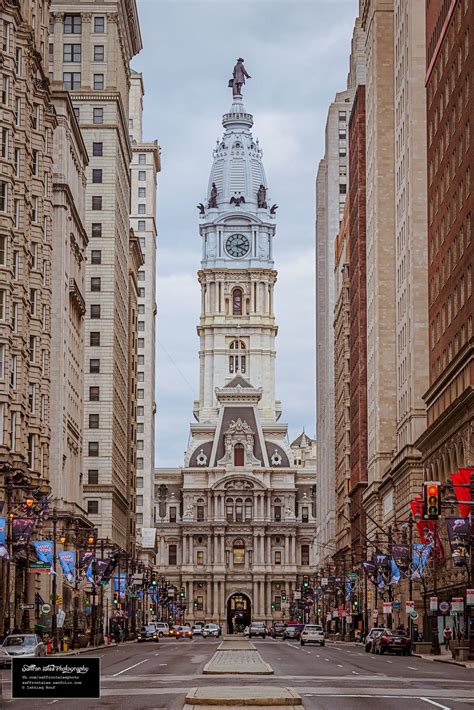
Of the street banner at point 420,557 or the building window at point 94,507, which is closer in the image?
the street banner at point 420,557

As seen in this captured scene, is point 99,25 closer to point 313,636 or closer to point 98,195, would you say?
point 98,195

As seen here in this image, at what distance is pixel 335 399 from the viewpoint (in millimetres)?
195750

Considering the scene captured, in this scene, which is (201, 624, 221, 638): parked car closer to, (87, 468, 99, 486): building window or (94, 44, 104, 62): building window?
(87, 468, 99, 486): building window

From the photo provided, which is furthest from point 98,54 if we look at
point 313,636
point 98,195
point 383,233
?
point 313,636

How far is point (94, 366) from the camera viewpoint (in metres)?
143

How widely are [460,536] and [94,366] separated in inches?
3172

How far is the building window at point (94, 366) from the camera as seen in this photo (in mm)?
142375

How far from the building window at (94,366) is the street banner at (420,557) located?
60.6m

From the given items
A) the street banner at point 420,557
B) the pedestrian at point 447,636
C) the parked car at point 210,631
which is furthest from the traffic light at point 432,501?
the parked car at point 210,631

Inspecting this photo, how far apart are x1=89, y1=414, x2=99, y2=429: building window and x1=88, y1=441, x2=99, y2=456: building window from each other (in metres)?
1.57

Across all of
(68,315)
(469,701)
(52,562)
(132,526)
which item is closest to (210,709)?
(469,701)

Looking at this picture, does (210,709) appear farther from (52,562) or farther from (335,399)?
(335,399)

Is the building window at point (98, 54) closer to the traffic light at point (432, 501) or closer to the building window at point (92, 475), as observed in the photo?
the building window at point (92, 475)

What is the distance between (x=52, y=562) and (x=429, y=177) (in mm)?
37401
